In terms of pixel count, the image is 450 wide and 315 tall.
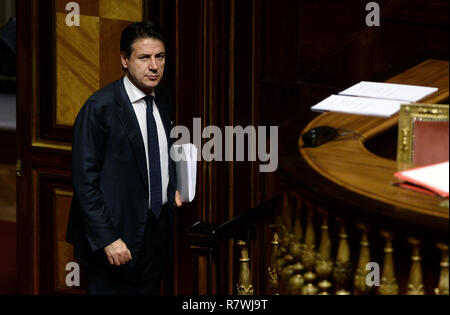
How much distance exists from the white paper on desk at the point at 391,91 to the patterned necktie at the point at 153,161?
2.23ft

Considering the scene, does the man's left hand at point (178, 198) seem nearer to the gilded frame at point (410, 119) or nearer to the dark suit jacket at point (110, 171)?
the dark suit jacket at point (110, 171)

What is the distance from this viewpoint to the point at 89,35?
3.87 m

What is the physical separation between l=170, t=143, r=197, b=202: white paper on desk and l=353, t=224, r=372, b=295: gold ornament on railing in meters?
1.12

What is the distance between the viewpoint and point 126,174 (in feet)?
10.3

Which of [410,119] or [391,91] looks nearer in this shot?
[410,119]

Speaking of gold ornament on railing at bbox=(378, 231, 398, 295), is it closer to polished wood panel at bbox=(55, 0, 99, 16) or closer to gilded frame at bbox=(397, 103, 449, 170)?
gilded frame at bbox=(397, 103, 449, 170)

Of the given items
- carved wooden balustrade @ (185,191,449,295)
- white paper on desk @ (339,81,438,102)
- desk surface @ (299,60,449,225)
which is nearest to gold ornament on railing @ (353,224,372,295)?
carved wooden balustrade @ (185,191,449,295)

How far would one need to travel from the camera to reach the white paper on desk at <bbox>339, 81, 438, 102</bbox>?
308 cm

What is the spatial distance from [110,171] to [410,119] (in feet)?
3.62

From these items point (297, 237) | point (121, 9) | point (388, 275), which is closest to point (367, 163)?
point (297, 237)

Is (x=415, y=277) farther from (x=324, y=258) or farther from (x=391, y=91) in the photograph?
(x=391, y=91)

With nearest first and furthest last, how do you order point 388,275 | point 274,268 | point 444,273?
point 444,273 → point 388,275 → point 274,268

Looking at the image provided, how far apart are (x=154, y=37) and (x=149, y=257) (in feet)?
2.61

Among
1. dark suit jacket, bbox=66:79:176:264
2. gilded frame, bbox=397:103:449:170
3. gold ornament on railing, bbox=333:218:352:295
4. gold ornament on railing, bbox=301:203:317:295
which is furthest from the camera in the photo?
dark suit jacket, bbox=66:79:176:264
